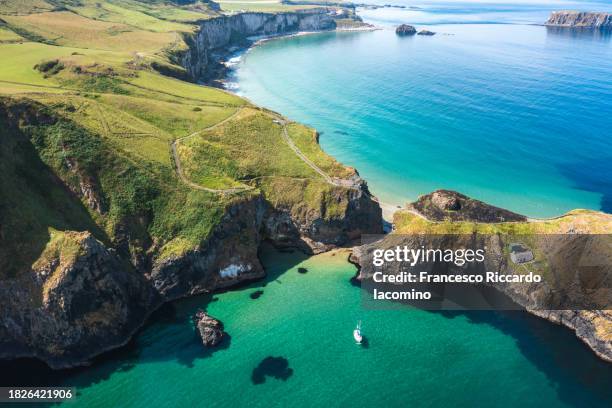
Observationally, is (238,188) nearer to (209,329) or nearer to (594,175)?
(209,329)

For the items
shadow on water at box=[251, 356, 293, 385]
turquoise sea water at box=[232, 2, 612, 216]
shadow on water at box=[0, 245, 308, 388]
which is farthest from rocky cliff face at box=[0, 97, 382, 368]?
turquoise sea water at box=[232, 2, 612, 216]

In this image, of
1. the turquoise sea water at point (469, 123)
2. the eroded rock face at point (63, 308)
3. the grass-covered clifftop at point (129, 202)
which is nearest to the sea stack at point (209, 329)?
the grass-covered clifftop at point (129, 202)

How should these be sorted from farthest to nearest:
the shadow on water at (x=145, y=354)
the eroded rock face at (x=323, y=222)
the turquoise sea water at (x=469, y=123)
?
1. the turquoise sea water at (x=469, y=123)
2. the eroded rock face at (x=323, y=222)
3. the shadow on water at (x=145, y=354)

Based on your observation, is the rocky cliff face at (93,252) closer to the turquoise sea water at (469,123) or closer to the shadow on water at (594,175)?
the turquoise sea water at (469,123)

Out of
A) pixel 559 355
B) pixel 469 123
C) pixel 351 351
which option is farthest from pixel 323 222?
pixel 469 123

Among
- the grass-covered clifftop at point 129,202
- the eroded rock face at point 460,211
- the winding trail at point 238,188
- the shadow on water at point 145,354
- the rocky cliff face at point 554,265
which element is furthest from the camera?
the winding trail at point 238,188

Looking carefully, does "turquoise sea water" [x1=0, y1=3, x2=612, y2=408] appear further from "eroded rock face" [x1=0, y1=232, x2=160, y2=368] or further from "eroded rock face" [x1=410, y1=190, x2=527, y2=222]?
"eroded rock face" [x1=410, y1=190, x2=527, y2=222]
